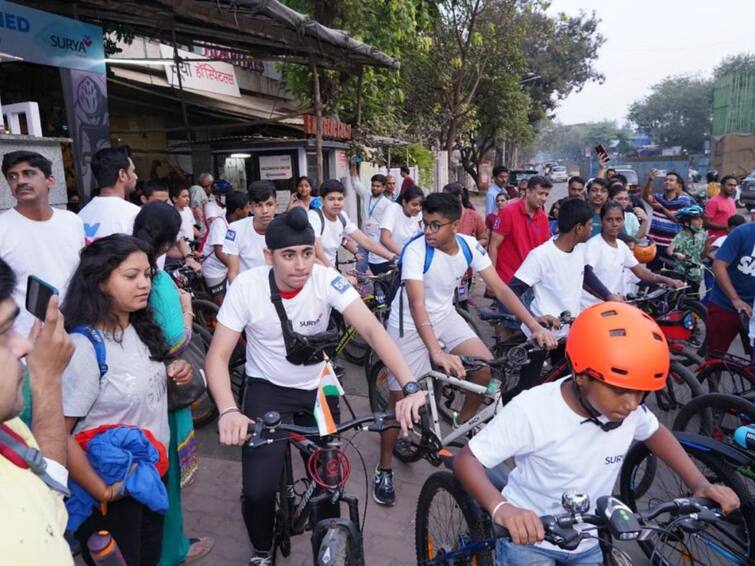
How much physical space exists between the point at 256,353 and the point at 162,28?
16.4 ft

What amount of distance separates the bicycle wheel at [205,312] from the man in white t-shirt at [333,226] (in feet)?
4.10

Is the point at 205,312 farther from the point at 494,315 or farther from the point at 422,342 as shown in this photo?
the point at 494,315

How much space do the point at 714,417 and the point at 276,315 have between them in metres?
2.74

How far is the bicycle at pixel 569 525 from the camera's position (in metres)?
1.55

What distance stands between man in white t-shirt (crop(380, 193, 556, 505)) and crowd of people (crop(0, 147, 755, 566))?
0.5 inches

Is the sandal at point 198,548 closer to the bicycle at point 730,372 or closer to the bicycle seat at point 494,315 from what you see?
the bicycle seat at point 494,315

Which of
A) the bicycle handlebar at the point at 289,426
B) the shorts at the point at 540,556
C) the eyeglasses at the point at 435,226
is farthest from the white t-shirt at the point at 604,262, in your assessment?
the bicycle handlebar at the point at 289,426

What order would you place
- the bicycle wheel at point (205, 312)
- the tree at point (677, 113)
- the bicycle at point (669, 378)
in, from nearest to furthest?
1. the bicycle at point (669, 378)
2. the bicycle wheel at point (205, 312)
3. the tree at point (677, 113)

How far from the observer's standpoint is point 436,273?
3621mm

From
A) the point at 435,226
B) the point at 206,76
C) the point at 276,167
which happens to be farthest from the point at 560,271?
the point at 206,76

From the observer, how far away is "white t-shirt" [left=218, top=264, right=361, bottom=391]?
2.54m

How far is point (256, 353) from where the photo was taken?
106 inches

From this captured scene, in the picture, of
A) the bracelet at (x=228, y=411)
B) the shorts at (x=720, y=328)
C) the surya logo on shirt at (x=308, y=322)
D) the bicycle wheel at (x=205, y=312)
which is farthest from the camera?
the bicycle wheel at (x=205, y=312)

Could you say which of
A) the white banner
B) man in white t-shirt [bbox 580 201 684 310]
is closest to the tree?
the white banner
